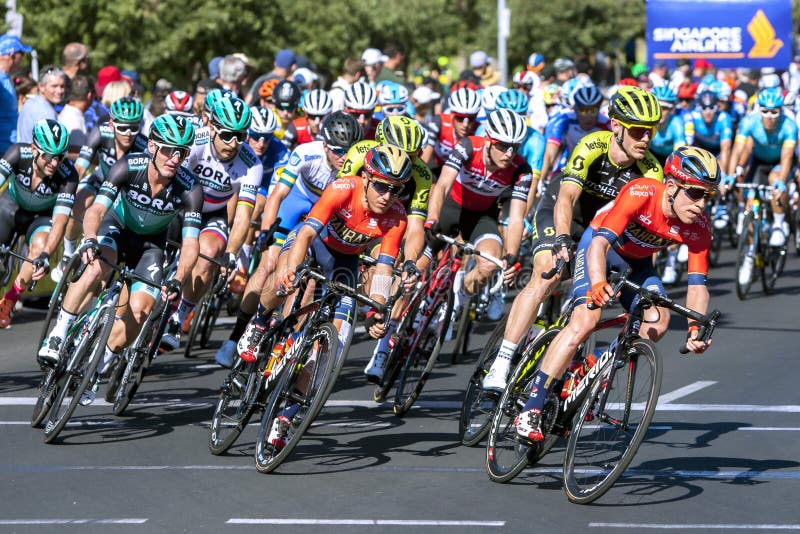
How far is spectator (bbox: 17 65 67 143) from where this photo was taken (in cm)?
1512

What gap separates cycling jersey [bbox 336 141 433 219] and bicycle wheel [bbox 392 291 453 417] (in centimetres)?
72

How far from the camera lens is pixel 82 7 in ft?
91.7

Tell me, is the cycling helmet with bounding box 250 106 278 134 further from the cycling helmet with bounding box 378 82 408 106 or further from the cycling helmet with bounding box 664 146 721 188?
the cycling helmet with bounding box 664 146 721 188

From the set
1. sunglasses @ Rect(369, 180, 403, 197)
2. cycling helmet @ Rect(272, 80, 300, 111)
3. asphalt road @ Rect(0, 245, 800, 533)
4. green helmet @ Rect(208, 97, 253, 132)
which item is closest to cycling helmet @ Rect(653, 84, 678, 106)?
cycling helmet @ Rect(272, 80, 300, 111)

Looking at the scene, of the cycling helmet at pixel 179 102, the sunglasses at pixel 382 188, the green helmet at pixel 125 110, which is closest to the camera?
the sunglasses at pixel 382 188

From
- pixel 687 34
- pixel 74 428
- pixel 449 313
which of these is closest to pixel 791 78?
pixel 687 34

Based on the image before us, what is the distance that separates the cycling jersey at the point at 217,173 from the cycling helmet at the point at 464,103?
276 cm

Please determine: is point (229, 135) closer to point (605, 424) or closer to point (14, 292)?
point (14, 292)

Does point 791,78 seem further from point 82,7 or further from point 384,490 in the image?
point 384,490

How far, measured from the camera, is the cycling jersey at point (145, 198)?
1012 centimetres

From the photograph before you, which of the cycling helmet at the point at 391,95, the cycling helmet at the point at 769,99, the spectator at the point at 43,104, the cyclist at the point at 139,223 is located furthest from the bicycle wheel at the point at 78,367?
the cycling helmet at the point at 769,99

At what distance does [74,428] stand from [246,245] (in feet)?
14.3

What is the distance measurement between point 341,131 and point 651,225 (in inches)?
146

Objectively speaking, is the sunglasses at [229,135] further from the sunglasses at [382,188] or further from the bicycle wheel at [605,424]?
the bicycle wheel at [605,424]
